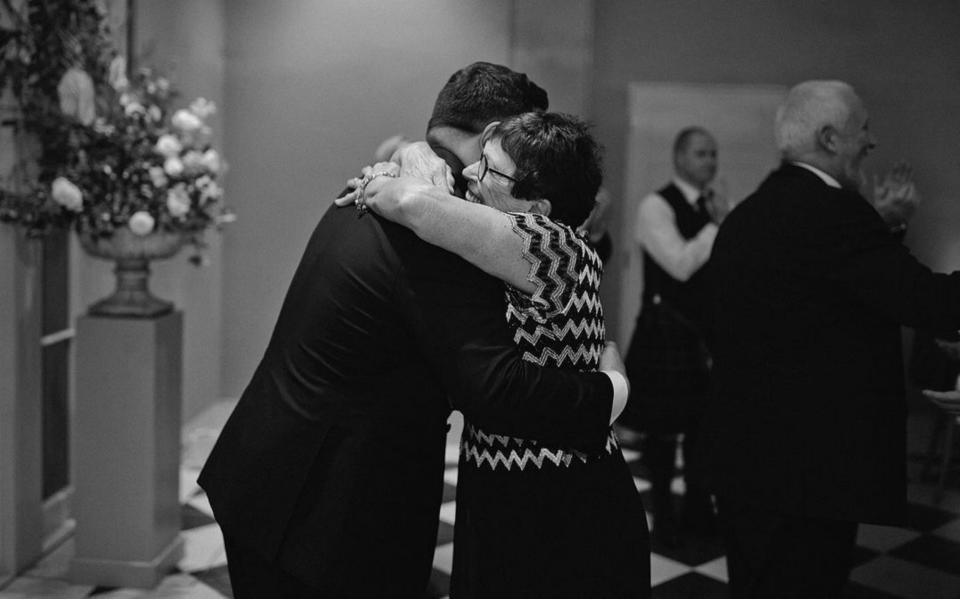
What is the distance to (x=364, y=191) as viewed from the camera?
1.76m

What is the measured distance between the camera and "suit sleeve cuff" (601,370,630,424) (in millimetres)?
1666

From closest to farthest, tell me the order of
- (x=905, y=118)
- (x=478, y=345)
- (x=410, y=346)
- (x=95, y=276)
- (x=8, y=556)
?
(x=478, y=345) → (x=410, y=346) → (x=905, y=118) → (x=8, y=556) → (x=95, y=276)

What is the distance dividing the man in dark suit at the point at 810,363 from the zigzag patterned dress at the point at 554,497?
0.87m

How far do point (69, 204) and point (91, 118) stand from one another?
1.04 ft

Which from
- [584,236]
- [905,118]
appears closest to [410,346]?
[584,236]

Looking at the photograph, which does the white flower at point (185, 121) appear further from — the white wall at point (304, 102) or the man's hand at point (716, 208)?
the white wall at point (304, 102)

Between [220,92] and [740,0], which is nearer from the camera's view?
[740,0]

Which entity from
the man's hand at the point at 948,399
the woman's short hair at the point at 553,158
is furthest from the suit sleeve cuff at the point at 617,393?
the man's hand at the point at 948,399

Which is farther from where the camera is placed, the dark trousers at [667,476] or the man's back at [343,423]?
the dark trousers at [667,476]

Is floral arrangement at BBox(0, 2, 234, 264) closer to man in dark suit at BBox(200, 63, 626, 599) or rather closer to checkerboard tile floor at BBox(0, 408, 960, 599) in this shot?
checkerboard tile floor at BBox(0, 408, 960, 599)

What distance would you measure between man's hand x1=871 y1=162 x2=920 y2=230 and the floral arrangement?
2.04 metres

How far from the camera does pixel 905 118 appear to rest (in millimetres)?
2973

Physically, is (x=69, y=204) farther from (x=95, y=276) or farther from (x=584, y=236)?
(x=584, y=236)

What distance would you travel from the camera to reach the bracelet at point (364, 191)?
5.72 ft
